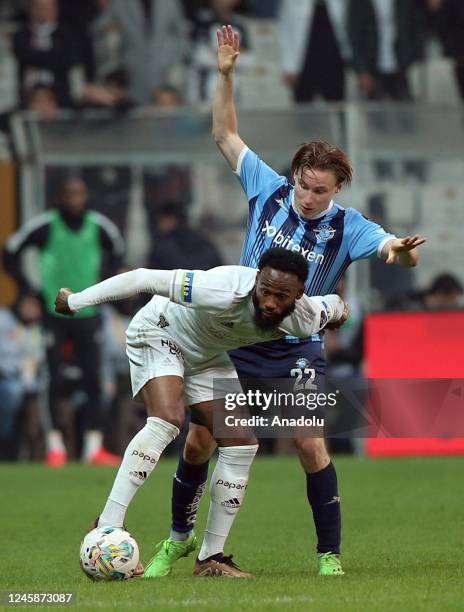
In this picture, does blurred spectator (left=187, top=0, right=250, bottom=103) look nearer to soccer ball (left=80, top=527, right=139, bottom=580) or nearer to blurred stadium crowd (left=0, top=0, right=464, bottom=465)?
blurred stadium crowd (left=0, top=0, right=464, bottom=465)

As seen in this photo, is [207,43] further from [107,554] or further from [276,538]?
[107,554]

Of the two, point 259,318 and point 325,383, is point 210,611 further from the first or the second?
point 325,383

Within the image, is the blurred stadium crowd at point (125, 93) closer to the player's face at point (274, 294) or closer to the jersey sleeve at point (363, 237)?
the jersey sleeve at point (363, 237)

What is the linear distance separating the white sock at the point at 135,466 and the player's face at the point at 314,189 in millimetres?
1323

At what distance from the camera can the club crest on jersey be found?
7.62m

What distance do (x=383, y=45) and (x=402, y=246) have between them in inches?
435

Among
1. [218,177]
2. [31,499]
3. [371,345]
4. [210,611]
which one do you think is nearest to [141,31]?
[218,177]

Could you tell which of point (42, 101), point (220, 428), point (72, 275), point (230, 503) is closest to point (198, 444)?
point (220, 428)

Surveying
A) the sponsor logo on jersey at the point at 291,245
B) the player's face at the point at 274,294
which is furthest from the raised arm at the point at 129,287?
the sponsor logo on jersey at the point at 291,245

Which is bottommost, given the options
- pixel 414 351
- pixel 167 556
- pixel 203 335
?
pixel 414 351

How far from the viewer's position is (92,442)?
55.3 ft

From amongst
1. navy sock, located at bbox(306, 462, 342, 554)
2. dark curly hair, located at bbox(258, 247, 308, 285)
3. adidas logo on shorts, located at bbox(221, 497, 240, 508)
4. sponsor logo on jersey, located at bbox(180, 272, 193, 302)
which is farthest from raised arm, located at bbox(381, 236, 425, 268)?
Result: adidas logo on shorts, located at bbox(221, 497, 240, 508)

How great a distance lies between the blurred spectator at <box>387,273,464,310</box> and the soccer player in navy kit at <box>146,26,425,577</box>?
9.25 m

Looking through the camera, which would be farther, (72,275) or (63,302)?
(72,275)
